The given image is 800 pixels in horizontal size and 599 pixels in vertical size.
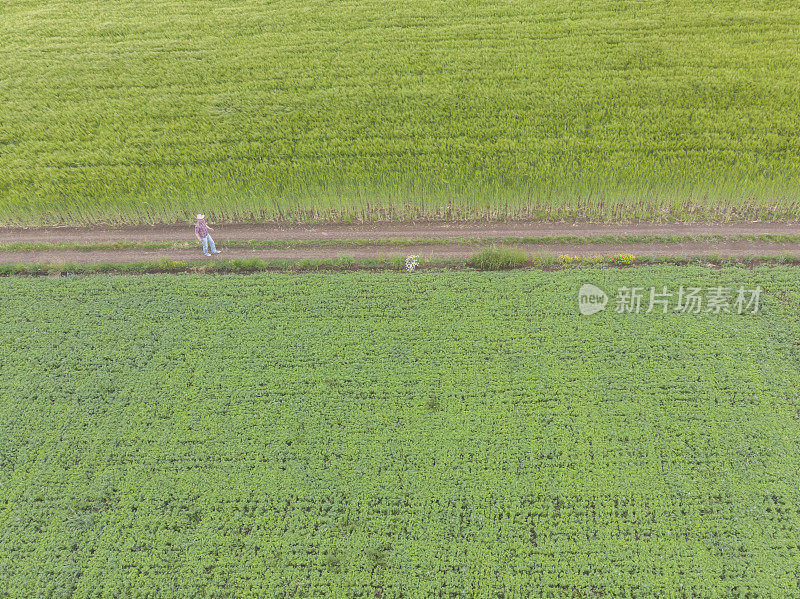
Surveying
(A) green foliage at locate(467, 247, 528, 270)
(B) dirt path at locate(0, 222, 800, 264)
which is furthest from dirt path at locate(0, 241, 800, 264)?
(A) green foliage at locate(467, 247, 528, 270)

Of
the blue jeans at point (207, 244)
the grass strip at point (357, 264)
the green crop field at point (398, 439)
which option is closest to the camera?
the green crop field at point (398, 439)

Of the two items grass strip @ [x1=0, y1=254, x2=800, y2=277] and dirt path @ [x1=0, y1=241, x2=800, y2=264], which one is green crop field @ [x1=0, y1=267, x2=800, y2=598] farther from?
dirt path @ [x1=0, y1=241, x2=800, y2=264]

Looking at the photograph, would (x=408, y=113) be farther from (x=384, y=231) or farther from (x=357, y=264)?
(x=357, y=264)

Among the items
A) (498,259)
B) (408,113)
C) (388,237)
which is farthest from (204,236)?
(408,113)

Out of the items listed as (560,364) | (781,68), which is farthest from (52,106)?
→ (781,68)

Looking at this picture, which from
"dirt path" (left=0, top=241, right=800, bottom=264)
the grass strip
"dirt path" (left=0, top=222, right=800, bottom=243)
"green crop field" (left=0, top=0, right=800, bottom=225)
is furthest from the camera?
"green crop field" (left=0, top=0, right=800, bottom=225)

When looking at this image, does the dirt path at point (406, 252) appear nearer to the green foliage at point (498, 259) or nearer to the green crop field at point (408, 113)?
the green foliage at point (498, 259)

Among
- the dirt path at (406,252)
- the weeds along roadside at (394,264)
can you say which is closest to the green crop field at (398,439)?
the weeds along roadside at (394,264)
